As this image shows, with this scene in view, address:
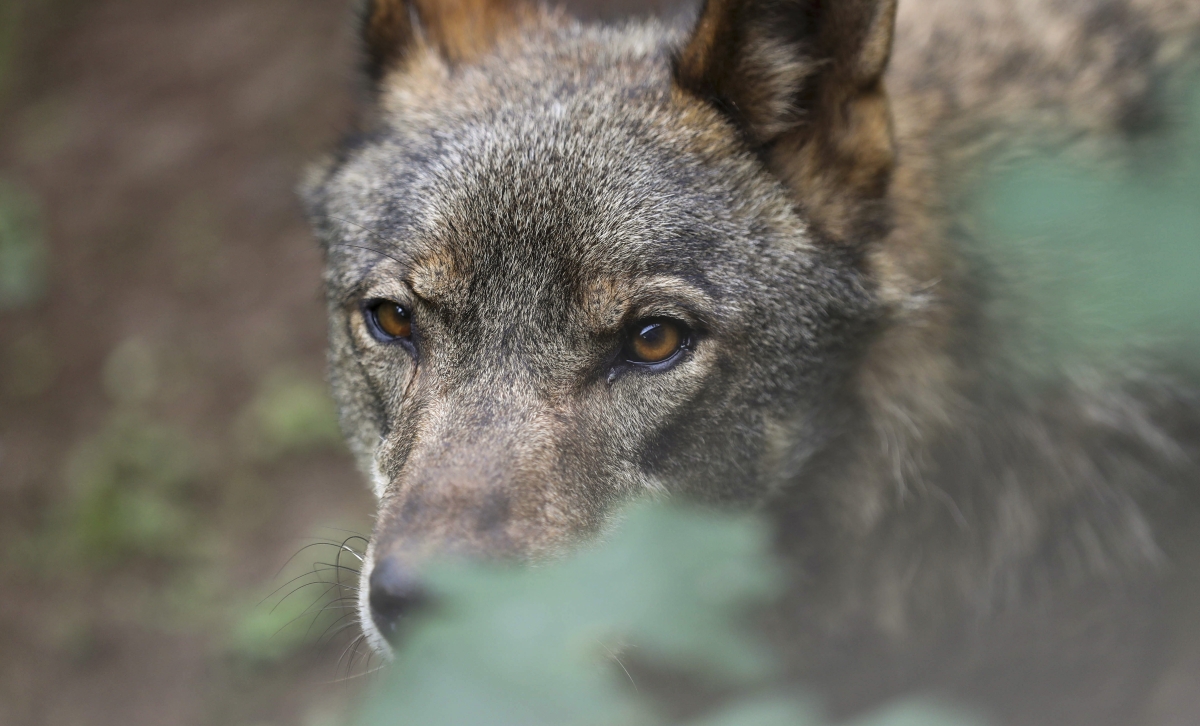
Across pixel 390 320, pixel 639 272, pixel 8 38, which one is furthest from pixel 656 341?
pixel 8 38

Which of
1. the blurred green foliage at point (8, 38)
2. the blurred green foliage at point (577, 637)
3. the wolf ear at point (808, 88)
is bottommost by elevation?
the blurred green foliage at point (577, 637)

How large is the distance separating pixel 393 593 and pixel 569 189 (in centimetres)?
128

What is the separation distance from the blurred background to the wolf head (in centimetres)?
154

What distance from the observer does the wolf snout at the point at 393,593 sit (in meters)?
2.14

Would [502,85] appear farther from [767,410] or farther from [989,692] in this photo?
[989,692]

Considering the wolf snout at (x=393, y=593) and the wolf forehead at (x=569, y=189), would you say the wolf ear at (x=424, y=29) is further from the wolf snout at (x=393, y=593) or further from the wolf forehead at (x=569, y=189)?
the wolf snout at (x=393, y=593)

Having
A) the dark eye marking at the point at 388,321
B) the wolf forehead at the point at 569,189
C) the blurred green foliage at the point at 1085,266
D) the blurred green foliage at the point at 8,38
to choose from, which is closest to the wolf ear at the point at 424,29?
the wolf forehead at the point at 569,189

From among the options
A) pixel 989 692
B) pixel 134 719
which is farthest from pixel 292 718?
pixel 989 692

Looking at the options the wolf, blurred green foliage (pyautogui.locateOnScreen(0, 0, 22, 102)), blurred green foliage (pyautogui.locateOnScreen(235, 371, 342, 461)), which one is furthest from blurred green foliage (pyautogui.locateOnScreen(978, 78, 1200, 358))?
blurred green foliage (pyautogui.locateOnScreen(0, 0, 22, 102))

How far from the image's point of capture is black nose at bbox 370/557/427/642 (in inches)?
84.4

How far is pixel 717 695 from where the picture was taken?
3430 mm

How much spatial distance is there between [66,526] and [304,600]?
1947mm

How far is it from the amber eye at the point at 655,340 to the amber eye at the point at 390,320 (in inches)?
28.0

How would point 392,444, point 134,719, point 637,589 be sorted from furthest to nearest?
point 134,719, point 392,444, point 637,589
